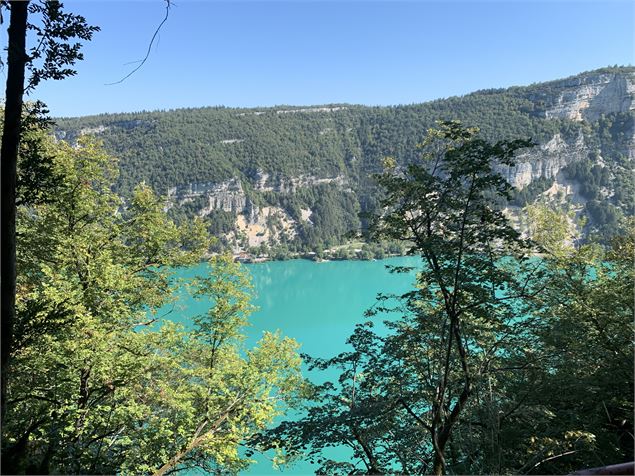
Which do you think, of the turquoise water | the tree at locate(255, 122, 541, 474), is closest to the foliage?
the tree at locate(255, 122, 541, 474)

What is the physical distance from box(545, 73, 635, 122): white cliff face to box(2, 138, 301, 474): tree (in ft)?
329

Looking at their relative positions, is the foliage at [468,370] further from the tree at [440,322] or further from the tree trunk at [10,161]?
the tree trunk at [10,161]

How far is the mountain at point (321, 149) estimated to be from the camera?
78.8 m

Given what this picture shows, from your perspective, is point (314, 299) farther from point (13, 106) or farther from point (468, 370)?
point (13, 106)

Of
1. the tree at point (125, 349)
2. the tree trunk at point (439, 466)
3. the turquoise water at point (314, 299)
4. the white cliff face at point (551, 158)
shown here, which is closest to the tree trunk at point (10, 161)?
the tree at point (125, 349)

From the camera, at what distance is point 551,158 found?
81.3m

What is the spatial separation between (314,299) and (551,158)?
62.4 meters

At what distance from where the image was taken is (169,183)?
9625 cm

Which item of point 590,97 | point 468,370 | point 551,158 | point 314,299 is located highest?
point 590,97

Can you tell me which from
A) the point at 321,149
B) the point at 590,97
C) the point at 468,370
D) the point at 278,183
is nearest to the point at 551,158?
the point at 590,97

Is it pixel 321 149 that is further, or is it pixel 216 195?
pixel 321 149

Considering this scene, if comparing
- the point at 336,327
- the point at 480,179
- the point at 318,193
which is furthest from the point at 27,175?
the point at 318,193

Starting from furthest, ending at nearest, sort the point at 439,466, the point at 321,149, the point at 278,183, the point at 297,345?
the point at 321,149 < the point at 278,183 < the point at 297,345 < the point at 439,466

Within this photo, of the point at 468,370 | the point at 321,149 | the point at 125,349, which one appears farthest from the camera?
the point at 321,149
